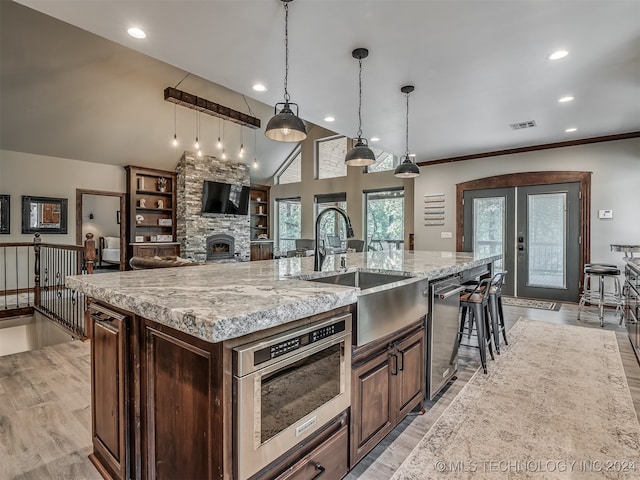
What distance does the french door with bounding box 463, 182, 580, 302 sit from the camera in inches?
217

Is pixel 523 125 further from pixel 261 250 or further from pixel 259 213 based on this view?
pixel 259 213

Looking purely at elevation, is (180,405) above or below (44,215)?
below

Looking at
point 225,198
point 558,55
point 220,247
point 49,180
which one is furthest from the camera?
point 220,247

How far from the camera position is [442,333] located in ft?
7.63

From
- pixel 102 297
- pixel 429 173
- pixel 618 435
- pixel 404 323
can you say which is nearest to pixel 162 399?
pixel 102 297

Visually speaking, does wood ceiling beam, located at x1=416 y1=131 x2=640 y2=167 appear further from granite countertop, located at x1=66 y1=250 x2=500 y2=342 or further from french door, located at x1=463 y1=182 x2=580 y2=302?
granite countertop, located at x1=66 y1=250 x2=500 y2=342

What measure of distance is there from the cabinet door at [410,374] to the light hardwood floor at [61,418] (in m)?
0.18

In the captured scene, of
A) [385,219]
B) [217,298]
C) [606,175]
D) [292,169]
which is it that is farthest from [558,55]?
[292,169]

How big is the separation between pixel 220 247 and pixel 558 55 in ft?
25.1

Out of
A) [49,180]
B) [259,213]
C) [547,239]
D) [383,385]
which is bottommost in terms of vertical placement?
[383,385]

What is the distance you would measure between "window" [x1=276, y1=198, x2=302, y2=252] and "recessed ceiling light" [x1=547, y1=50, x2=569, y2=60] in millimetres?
7528

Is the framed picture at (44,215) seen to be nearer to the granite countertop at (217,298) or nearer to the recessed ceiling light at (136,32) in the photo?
the recessed ceiling light at (136,32)

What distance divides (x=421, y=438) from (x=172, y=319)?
1.69 m

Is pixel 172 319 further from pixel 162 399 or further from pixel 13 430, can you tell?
pixel 13 430
